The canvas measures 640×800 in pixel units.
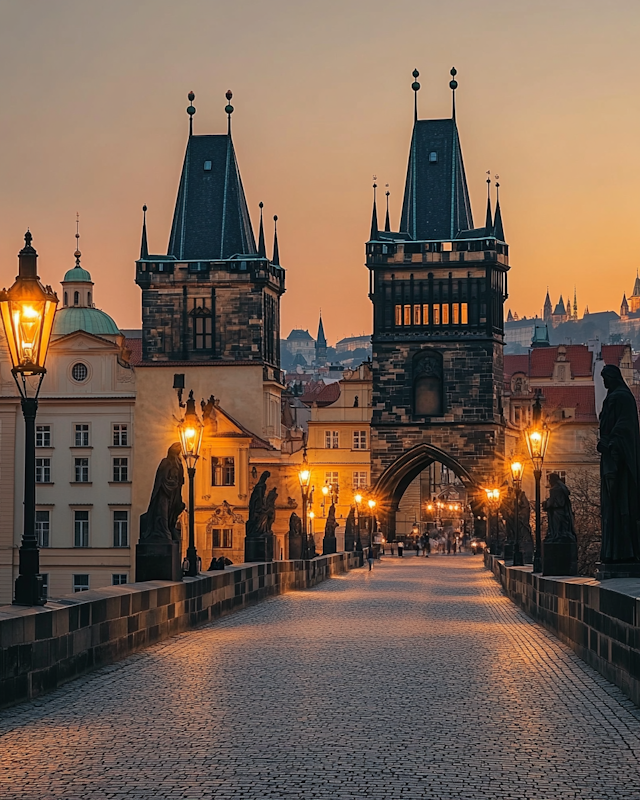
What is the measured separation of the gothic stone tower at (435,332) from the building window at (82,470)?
53.0ft

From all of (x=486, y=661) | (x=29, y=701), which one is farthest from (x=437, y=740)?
(x=486, y=661)

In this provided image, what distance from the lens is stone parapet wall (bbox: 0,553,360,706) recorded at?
36.3 feet

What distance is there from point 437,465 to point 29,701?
413 ft

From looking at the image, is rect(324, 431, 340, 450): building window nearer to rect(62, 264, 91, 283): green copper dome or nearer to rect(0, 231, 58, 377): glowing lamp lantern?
rect(62, 264, 91, 283): green copper dome

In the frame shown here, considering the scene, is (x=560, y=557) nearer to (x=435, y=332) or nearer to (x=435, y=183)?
(x=435, y=332)

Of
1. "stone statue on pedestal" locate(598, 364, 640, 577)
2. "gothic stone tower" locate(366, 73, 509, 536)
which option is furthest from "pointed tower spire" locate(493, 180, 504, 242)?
"stone statue on pedestal" locate(598, 364, 640, 577)

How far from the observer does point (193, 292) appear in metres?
82.7

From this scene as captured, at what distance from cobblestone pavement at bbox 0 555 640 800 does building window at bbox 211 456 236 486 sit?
5628 cm

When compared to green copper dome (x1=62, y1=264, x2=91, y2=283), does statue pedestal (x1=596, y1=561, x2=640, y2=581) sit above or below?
below

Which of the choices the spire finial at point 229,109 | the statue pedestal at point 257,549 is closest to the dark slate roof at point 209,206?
the spire finial at point 229,109

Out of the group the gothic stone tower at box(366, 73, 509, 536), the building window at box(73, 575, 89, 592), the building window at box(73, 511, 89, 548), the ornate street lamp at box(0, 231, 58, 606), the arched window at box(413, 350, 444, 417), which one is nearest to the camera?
the ornate street lamp at box(0, 231, 58, 606)

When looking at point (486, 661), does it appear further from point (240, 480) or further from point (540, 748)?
point (240, 480)

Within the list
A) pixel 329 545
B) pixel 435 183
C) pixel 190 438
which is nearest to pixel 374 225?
pixel 435 183

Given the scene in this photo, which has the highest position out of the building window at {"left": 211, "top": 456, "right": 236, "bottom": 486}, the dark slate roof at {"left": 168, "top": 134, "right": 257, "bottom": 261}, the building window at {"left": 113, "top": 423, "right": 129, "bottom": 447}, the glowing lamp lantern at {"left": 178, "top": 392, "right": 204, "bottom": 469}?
the dark slate roof at {"left": 168, "top": 134, "right": 257, "bottom": 261}
